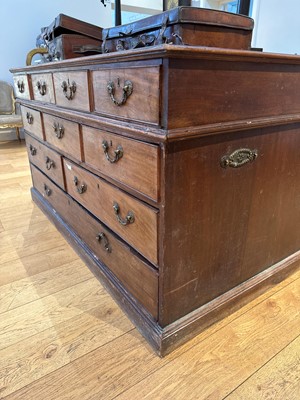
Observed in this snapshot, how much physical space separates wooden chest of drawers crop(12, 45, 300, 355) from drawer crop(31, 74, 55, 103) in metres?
0.02

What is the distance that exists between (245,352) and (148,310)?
1.08ft

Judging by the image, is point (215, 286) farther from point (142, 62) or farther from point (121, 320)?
point (142, 62)

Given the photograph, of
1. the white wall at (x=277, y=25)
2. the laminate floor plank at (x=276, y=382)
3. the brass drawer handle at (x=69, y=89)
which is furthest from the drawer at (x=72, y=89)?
the white wall at (x=277, y=25)

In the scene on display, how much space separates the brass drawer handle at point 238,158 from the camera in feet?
2.65

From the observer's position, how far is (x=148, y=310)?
0.94 metres

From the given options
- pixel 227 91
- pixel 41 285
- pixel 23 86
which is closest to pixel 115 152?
pixel 227 91

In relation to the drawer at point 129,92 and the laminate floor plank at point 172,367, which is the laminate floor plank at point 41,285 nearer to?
the laminate floor plank at point 172,367

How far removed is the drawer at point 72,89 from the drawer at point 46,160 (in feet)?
1.02

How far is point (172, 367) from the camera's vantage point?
2.85 feet

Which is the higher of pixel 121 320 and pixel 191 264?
pixel 191 264

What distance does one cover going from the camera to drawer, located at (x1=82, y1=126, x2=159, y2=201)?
0.73 metres

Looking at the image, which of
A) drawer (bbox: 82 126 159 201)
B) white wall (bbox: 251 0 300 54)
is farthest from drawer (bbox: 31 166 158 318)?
white wall (bbox: 251 0 300 54)

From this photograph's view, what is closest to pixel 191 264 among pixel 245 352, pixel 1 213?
pixel 245 352

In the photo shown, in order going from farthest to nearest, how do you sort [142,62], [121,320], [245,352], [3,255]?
[3,255], [121,320], [245,352], [142,62]
